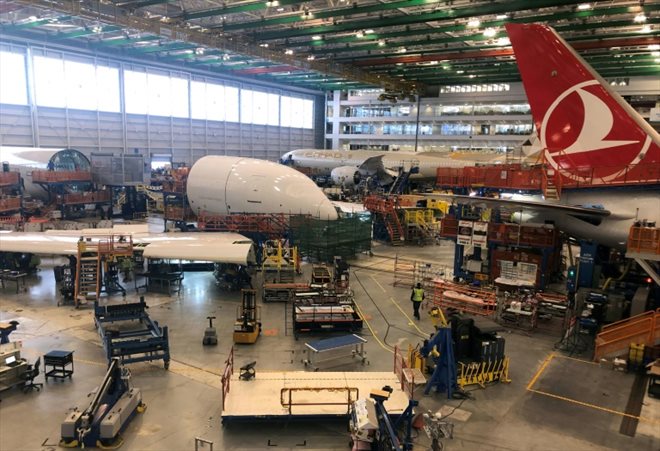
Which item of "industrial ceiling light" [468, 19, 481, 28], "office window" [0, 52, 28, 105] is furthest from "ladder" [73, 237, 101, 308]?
"office window" [0, 52, 28, 105]

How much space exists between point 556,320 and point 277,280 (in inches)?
498

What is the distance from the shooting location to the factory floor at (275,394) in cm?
1077

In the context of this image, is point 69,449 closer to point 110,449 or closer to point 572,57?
point 110,449

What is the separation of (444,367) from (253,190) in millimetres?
16414

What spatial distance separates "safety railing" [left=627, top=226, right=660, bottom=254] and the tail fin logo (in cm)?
392

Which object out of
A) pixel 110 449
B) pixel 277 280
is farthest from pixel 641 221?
pixel 110 449

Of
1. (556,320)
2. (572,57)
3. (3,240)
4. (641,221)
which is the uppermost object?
(572,57)

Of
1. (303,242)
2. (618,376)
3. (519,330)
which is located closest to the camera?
(618,376)

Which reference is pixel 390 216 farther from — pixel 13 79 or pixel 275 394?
pixel 13 79

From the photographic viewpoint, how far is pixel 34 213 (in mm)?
37156

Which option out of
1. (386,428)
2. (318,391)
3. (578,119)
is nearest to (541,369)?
(318,391)

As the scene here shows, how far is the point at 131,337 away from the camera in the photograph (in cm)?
1547

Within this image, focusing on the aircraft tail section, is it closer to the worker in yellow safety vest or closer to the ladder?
the worker in yellow safety vest

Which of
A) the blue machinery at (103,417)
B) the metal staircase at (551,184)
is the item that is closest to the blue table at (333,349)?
the blue machinery at (103,417)
